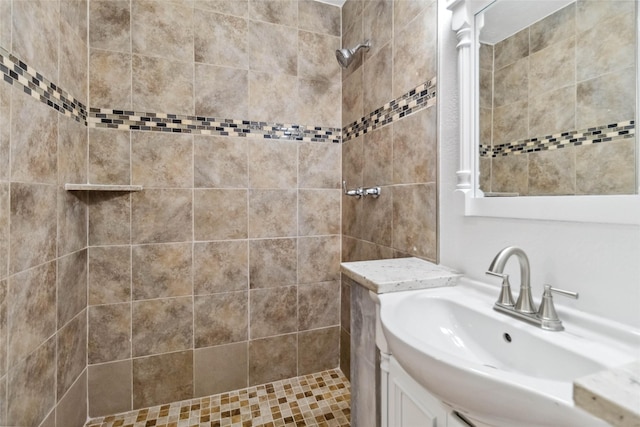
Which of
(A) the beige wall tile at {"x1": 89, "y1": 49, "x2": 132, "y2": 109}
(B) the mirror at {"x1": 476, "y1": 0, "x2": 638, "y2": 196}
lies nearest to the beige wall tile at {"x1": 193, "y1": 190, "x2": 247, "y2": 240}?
(A) the beige wall tile at {"x1": 89, "y1": 49, "x2": 132, "y2": 109}

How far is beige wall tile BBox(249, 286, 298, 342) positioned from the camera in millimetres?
1846

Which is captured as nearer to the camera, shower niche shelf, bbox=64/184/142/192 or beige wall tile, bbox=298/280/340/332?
shower niche shelf, bbox=64/184/142/192

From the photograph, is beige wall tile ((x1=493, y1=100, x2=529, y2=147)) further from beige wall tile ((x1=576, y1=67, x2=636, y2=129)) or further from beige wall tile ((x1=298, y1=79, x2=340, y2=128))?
beige wall tile ((x1=298, y1=79, x2=340, y2=128))

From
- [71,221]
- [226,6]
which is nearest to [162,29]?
[226,6]

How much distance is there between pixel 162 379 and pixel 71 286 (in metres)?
0.72

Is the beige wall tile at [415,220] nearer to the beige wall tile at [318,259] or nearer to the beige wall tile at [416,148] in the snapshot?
the beige wall tile at [416,148]

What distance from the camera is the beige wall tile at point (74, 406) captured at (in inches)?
51.8

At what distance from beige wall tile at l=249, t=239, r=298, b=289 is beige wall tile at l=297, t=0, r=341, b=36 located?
1416mm

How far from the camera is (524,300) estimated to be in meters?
0.79

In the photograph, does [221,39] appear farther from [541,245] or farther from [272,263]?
[541,245]

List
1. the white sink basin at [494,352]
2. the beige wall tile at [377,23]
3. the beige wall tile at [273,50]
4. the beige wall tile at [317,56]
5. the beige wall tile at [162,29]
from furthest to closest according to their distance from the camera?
the beige wall tile at [317,56] → the beige wall tile at [273,50] → the beige wall tile at [162,29] → the beige wall tile at [377,23] → the white sink basin at [494,352]

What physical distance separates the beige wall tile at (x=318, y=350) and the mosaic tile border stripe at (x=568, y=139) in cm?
152

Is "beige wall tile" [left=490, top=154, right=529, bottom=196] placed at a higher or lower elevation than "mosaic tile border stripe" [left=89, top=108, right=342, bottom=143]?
lower

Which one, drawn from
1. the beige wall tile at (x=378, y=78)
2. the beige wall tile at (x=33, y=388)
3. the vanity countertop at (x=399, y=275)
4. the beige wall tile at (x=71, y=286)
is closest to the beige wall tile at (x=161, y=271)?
the beige wall tile at (x=71, y=286)
